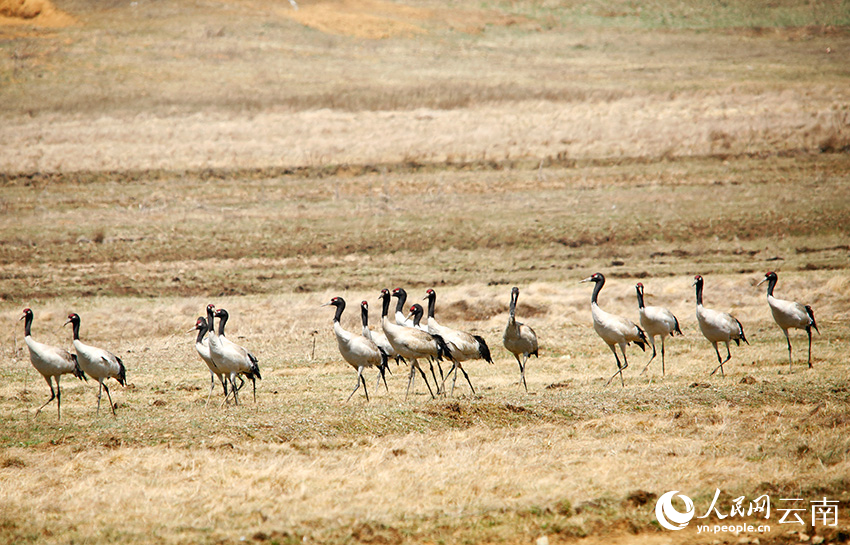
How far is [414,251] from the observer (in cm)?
3291

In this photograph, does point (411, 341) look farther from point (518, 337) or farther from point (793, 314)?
point (793, 314)

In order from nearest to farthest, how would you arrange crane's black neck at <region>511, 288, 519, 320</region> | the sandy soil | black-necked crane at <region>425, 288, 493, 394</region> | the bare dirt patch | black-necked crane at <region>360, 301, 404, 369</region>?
black-necked crane at <region>425, 288, 493, 394</region>, crane's black neck at <region>511, 288, 519, 320</region>, black-necked crane at <region>360, 301, 404, 369</region>, the sandy soil, the bare dirt patch

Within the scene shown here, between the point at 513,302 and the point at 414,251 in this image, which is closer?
the point at 513,302

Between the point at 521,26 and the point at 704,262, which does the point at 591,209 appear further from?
the point at 521,26

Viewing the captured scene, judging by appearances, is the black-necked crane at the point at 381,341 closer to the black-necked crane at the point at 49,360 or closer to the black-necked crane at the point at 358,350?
the black-necked crane at the point at 358,350

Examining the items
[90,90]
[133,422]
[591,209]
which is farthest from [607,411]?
[90,90]

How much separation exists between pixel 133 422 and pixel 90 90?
49560 millimetres

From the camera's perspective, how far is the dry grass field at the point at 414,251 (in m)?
10.6

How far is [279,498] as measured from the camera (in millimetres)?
10211

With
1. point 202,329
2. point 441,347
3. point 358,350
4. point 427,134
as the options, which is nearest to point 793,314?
point 441,347

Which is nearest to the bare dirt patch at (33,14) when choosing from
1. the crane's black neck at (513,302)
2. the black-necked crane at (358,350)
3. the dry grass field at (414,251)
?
the dry grass field at (414,251)

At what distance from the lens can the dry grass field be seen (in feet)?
34.8

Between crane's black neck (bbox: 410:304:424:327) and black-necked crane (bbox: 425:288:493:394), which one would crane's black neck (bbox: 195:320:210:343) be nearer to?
crane's black neck (bbox: 410:304:424:327)

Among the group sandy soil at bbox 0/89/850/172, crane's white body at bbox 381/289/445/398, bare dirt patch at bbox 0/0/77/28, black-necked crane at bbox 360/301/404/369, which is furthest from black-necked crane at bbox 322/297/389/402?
bare dirt patch at bbox 0/0/77/28
